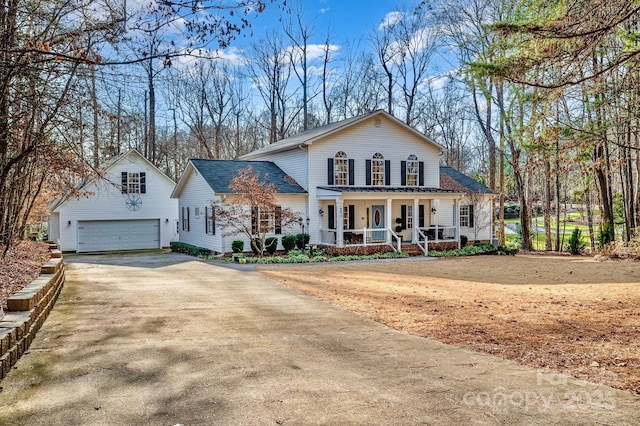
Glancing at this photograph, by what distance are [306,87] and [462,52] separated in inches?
483

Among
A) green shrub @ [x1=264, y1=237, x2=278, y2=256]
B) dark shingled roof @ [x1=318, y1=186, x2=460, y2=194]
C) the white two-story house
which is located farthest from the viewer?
the white two-story house

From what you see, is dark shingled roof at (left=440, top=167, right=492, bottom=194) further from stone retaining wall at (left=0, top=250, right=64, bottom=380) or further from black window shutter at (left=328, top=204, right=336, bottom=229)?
stone retaining wall at (left=0, top=250, right=64, bottom=380)

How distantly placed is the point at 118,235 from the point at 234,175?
8.95 metres

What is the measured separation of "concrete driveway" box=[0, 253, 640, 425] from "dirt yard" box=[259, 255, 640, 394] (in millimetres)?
711

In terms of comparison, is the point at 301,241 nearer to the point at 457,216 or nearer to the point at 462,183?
the point at 457,216

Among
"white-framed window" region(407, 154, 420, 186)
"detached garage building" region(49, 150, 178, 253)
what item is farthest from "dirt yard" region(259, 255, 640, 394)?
"detached garage building" region(49, 150, 178, 253)

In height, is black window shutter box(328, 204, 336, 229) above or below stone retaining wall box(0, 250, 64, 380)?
above

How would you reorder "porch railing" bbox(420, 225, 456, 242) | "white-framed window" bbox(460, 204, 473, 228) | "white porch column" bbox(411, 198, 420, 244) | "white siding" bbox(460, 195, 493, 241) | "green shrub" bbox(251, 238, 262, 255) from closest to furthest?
"green shrub" bbox(251, 238, 262, 255) → "white porch column" bbox(411, 198, 420, 244) → "porch railing" bbox(420, 225, 456, 242) → "white siding" bbox(460, 195, 493, 241) → "white-framed window" bbox(460, 204, 473, 228)

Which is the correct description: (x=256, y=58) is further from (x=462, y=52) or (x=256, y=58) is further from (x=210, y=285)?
(x=210, y=285)

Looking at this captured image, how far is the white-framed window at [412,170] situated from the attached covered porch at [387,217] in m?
0.92

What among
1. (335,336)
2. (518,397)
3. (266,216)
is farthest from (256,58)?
(518,397)

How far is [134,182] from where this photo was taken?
87.3 ft

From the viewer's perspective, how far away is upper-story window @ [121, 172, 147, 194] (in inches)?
1038

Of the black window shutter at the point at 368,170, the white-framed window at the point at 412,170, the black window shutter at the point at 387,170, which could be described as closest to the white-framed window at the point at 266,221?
the black window shutter at the point at 368,170
